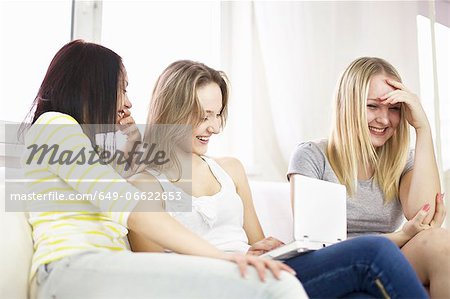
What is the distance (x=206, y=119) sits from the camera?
1.60m

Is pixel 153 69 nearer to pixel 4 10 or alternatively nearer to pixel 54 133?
pixel 4 10

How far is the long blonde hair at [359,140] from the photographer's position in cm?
172

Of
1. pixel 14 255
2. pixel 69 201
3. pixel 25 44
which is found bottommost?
pixel 14 255

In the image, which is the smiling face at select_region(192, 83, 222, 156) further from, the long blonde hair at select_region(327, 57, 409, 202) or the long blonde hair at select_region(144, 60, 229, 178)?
the long blonde hair at select_region(327, 57, 409, 202)

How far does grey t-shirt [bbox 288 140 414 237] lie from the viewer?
5.59 ft

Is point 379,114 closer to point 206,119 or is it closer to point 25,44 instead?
point 206,119

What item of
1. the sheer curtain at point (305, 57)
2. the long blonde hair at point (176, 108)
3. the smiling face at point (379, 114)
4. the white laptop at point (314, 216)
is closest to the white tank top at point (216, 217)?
the long blonde hair at point (176, 108)

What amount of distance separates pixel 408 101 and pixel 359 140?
175 millimetres

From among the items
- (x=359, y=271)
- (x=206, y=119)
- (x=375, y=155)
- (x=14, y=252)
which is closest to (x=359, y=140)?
(x=375, y=155)

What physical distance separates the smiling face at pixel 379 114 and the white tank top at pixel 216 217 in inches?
18.9

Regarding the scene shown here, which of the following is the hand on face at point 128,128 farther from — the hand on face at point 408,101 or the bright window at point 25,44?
the hand on face at point 408,101

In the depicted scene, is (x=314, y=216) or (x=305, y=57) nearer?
(x=314, y=216)

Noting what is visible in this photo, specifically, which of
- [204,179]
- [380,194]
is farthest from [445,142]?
[204,179]

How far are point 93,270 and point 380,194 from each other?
3.21ft
